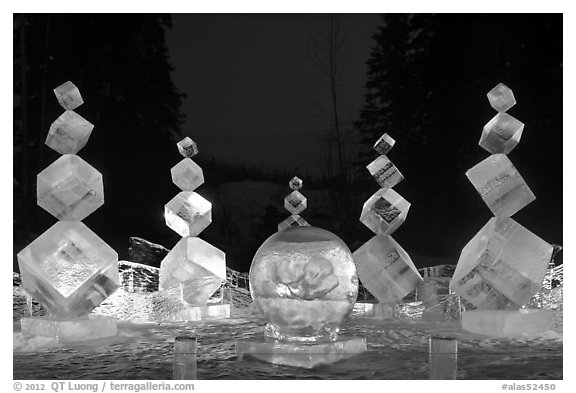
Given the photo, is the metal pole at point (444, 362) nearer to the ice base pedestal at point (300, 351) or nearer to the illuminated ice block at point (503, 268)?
the ice base pedestal at point (300, 351)

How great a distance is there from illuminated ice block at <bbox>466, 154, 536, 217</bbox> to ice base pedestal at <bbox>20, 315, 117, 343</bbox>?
1.67m

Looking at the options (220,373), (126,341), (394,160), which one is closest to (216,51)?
(394,160)

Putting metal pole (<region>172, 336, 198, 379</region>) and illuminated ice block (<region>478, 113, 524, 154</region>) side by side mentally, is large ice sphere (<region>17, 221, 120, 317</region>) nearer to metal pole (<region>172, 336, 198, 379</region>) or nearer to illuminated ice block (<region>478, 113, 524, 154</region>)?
metal pole (<region>172, 336, 198, 379</region>)

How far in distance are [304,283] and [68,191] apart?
112 cm

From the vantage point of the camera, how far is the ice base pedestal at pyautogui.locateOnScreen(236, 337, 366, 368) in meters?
2.65

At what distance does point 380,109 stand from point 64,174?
9.25ft

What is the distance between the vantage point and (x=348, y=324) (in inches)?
137

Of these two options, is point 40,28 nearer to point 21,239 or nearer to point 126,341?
point 21,239

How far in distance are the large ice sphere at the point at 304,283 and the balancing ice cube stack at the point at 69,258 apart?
72 centimetres

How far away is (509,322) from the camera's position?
10.2 ft

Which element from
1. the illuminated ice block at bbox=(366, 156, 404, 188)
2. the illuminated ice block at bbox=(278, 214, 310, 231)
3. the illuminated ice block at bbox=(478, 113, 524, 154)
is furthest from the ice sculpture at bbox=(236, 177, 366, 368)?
the illuminated ice block at bbox=(278, 214, 310, 231)

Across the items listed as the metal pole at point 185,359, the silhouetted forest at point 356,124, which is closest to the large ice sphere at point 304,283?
the metal pole at point 185,359

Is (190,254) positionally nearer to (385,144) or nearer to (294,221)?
(294,221)

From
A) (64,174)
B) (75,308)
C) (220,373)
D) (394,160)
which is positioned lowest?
(220,373)
